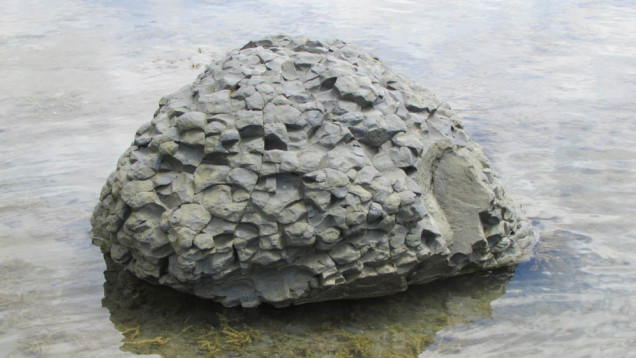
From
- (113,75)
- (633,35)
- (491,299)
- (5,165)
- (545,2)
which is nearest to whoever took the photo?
(491,299)

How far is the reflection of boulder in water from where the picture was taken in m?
3.03

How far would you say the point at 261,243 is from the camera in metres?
2.99

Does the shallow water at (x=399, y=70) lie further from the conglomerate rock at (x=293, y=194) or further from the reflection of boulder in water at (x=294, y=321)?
the conglomerate rock at (x=293, y=194)

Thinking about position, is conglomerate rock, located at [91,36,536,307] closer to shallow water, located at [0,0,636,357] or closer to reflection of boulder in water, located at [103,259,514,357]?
reflection of boulder in water, located at [103,259,514,357]

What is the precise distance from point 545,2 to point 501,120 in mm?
4355

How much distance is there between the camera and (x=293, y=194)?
3.05 meters

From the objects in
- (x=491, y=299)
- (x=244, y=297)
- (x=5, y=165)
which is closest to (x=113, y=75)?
(x=5, y=165)

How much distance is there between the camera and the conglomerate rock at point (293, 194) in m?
3.02

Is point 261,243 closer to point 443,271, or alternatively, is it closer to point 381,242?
point 381,242

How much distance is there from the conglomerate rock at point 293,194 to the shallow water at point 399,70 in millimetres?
197

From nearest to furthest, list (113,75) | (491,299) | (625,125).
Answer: (491,299) < (625,125) < (113,75)

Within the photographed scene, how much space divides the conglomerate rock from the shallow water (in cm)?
20

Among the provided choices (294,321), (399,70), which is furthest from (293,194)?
(399,70)

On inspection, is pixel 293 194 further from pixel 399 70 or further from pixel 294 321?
pixel 399 70
